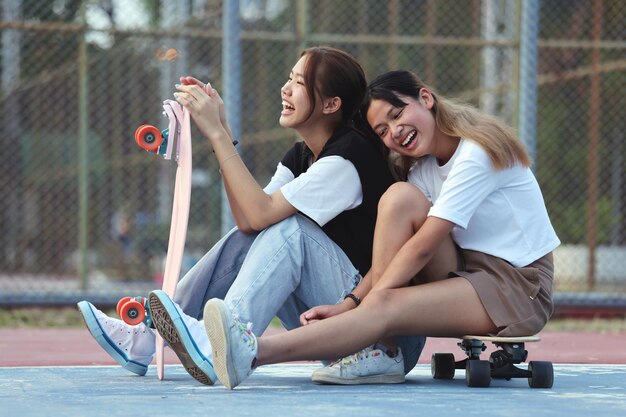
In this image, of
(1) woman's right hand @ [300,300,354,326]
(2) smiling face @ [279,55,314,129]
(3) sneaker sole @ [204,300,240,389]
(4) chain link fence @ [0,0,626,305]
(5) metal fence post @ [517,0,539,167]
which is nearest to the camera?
(3) sneaker sole @ [204,300,240,389]

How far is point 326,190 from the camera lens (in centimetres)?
360

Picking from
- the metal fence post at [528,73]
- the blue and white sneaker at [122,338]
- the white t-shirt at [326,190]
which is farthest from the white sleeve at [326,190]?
the metal fence post at [528,73]

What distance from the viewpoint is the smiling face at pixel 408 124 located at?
3613 mm

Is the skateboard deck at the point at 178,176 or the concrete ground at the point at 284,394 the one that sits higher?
the skateboard deck at the point at 178,176

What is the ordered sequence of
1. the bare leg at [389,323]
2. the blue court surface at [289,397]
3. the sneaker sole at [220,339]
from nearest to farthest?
1. the blue court surface at [289,397]
2. the sneaker sole at [220,339]
3. the bare leg at [389,323]

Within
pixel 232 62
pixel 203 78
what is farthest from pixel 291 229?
pixel 203 78

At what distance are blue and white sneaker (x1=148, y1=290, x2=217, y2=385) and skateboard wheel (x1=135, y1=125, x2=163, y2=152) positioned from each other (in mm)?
477

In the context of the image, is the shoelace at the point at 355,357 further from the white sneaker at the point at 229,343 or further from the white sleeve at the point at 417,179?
the white sleeve at the point at 417,179

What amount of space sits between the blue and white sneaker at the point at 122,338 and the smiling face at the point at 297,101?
2.66ft

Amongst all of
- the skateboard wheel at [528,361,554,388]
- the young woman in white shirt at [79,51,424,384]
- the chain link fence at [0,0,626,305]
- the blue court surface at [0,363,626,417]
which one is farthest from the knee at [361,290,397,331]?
the chain link fence at [0,0,626,305]

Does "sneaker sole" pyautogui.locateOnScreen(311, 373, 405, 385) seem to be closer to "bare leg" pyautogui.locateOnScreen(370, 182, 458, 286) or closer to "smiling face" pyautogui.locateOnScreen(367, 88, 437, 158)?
"bare leg" pyautogui.locateOnScreen(370, 182, 458, 286)

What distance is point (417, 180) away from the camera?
12.4 ft

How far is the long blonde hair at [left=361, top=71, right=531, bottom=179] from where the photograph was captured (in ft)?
11.7

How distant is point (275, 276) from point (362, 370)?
0.40 meters
